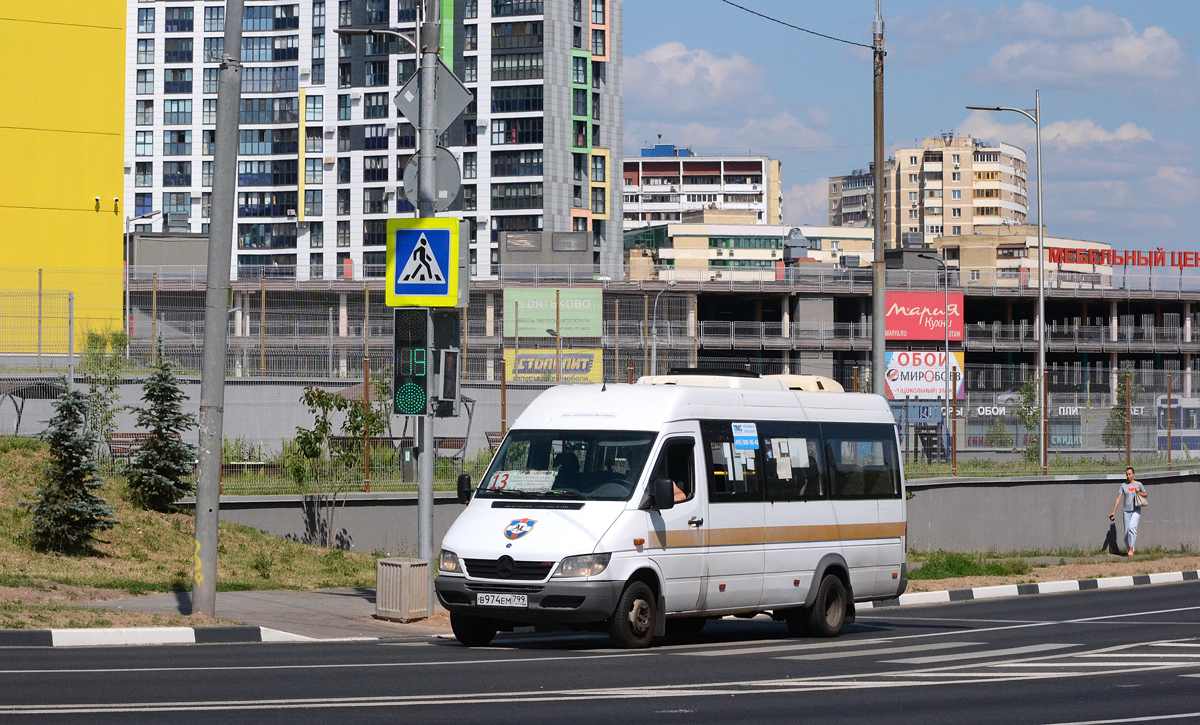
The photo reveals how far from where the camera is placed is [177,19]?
391 feet

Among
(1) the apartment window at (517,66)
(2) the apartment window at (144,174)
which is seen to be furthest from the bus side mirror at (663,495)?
(2) the apartment window at (144,174)

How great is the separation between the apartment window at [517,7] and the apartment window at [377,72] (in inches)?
389

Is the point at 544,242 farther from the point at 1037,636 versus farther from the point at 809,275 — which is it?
the point at 1037,636

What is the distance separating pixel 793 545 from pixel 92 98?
32.9 meters

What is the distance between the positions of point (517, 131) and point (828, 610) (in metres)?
99.9

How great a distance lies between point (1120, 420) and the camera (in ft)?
111

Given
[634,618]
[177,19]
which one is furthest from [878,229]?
[177,19]

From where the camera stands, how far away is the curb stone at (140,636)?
13188mm

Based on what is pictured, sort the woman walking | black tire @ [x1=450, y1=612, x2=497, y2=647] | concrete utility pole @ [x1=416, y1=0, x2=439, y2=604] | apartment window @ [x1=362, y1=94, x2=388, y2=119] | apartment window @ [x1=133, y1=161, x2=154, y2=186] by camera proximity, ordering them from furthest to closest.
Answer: apartment window @ [x1=133, y1=161, x2=154, y2=186], apartment window @ [x1=362, y1=94, x2=388, y2=119], the woman walking, concrete utility pole @ [x1=416, y1=0, x2=439, y2=604], black tire @ [x1=450, y1=612, x2=497, y2=647]

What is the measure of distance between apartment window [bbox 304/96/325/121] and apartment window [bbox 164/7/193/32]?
41.6 feet

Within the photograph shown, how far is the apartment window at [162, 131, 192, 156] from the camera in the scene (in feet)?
394

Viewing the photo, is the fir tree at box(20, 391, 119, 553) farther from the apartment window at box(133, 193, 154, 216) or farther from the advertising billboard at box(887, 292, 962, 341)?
the apartment window at box(133, 193, 154, 216)

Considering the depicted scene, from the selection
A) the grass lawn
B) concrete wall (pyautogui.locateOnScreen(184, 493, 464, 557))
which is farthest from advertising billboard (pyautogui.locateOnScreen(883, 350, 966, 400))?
the grass lawn

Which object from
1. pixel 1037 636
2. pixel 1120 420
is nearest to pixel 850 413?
pixel 1037 636
